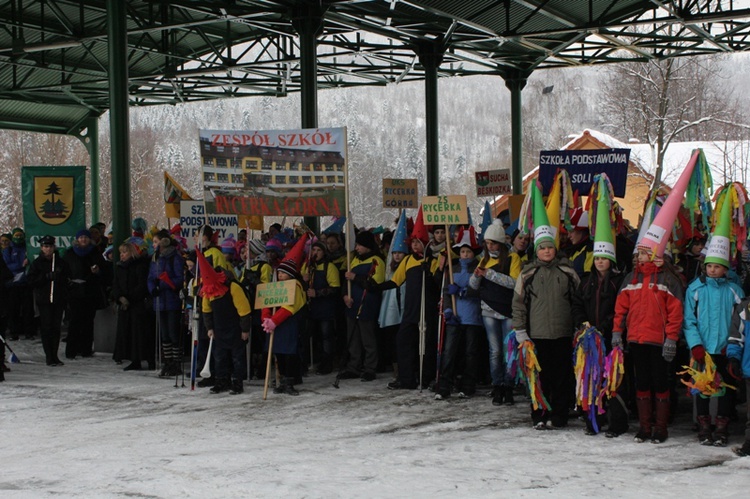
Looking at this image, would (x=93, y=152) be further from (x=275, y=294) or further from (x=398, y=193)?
(x=275, y=294)

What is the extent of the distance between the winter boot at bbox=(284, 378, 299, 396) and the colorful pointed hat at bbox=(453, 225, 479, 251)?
2.50 metres

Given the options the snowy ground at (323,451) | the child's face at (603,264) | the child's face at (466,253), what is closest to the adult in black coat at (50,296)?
the snowy ground at (323,451)

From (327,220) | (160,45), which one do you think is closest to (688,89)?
(327,220)

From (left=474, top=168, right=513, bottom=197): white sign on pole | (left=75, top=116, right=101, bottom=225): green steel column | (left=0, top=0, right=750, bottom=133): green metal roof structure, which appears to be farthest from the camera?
(left=75, top=116, right=101, bottom=225): green steel column

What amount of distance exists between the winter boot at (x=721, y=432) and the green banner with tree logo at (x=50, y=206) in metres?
10.0

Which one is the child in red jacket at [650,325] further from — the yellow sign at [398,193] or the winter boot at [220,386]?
the yellow sign at [398,193]

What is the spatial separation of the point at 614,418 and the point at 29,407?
6.30 meters

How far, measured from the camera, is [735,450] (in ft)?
26.1

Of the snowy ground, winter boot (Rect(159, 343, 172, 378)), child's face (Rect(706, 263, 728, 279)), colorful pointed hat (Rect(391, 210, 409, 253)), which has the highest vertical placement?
colorful pointed hat (Rect(391, 210, 409, 253))

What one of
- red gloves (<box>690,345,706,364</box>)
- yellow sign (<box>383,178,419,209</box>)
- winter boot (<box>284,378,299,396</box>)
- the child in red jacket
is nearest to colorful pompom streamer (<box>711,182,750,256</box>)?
the child in red jacket

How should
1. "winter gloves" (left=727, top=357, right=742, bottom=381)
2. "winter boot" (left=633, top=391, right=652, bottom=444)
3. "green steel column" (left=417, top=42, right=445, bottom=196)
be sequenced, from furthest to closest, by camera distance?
"green steel column" (left=417, top=42, right=445, bottom=196)
"winter boot" (left=633, top=391, right=652, bottom=444)
"winter gloves" (left=727, top=357, right=742, bottom=381)

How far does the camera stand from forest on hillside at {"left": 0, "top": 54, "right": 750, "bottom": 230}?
190 feet

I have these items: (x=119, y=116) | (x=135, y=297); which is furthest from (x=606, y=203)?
(x=119, y=116)

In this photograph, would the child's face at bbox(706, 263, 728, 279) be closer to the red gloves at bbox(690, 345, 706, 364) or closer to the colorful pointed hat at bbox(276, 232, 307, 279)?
the red gloves at bbox(690, 345, 706, 364)
